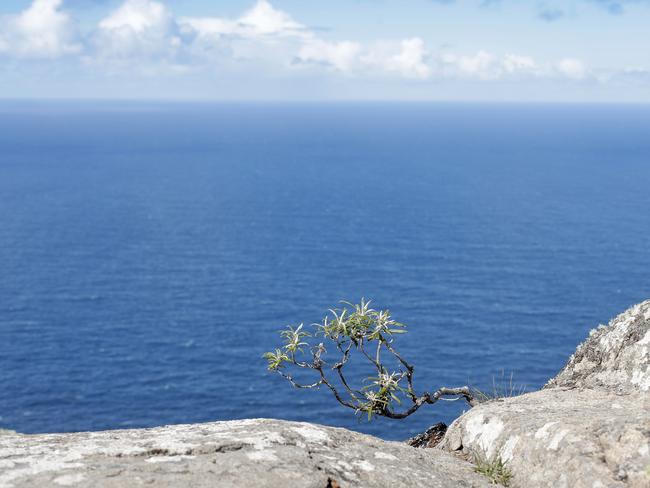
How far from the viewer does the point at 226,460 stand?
30.2 ft

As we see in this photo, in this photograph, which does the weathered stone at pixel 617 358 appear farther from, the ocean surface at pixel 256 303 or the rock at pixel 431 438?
the ocean surface at pixel 256 303

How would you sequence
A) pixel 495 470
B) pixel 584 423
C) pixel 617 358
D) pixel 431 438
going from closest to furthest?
1. pixel 584 423
2. pixel 495 470
3. pixel 431 438
4. pixel 617 358

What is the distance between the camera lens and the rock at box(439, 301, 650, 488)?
30.9 feet

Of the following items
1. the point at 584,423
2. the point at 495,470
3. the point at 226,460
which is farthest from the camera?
the point at 495,470

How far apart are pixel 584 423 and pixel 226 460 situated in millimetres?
5102

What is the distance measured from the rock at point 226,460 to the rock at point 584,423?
0.80 metres

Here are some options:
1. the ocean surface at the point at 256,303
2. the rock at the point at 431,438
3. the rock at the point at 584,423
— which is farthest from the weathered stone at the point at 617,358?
the ocean surface at the point at 256,303

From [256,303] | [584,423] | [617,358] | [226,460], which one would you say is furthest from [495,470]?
[256,303]

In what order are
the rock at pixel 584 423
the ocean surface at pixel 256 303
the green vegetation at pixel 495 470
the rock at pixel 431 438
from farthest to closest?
the ocean surface at pixel 256 303, the rock at pixel 431 438, the green vegetation at pixel 495 470, the rock at pixel 584 423

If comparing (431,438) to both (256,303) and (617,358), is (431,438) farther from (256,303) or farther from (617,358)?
(256,303)

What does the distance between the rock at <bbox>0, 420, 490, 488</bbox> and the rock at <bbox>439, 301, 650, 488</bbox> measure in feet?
2.62

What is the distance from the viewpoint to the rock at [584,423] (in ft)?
30.9

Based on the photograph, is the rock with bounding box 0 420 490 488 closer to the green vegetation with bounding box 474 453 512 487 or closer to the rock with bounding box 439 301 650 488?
the green vegetation with bounding box 474 453 512 487

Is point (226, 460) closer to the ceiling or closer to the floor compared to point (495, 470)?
closer to the ceiling
